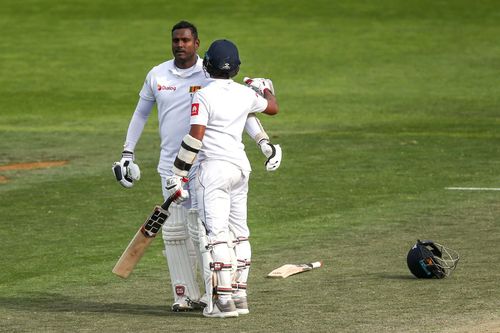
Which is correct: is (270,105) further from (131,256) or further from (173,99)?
(131,256)

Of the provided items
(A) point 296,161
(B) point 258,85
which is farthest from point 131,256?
(A) point 296,161

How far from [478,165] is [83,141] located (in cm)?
712

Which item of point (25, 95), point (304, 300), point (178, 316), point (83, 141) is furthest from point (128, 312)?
point (25, 95)

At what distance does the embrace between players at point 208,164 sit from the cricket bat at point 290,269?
118 centimetres

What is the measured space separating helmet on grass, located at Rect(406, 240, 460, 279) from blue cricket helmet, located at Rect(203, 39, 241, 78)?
2609mm

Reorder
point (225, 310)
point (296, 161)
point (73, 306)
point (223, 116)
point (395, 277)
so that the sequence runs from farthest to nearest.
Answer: point (296, 161), point (395, 277), point (73, 306), point (223, 116), point (225, 310)

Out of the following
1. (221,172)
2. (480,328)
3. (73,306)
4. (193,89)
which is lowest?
(73,306)

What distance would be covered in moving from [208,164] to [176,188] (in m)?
0.33

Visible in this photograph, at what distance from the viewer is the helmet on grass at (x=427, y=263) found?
12.1 meters

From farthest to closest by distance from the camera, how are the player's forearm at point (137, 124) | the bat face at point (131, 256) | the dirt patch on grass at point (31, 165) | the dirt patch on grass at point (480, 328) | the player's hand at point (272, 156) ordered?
the dirt patch on grass at point (31, 165), the player's forearm at point (137, 124), the bat face at point (131, 256), the player's hand at point (272, 156), the dirt patch on grass at point (480, 328)

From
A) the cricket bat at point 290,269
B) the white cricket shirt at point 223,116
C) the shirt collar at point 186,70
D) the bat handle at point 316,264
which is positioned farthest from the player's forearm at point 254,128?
the bat handle at point 316,264

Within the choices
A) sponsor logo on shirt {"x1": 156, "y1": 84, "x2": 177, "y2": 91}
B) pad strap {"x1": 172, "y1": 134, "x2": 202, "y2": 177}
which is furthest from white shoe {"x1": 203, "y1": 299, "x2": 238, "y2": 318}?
sponsor logo on shirt {"x1": 156, "y1": 84, "x2": 177, "y2": 91}

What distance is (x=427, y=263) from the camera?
1210 centimetres

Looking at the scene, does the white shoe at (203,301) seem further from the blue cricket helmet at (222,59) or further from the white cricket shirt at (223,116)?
the blue cricket helmet at (222,59)
